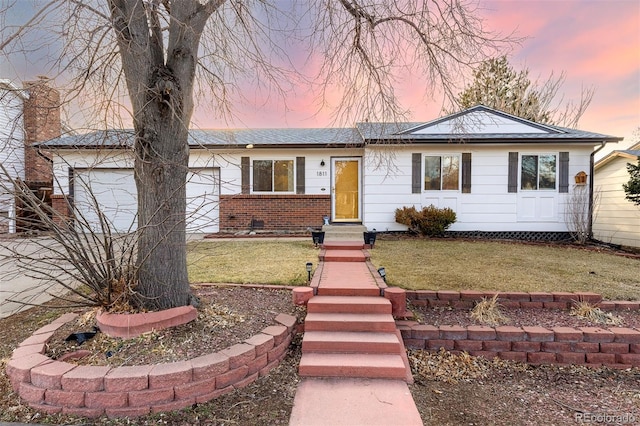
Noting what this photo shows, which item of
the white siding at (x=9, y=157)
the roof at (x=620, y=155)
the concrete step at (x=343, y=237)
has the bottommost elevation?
the concrete step at (x=343, y=237)

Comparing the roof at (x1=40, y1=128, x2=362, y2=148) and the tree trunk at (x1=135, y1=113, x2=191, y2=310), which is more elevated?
the roof at (x1=40, y1=128, x2=362, y2=148)

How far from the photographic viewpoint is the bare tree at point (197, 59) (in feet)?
9.95

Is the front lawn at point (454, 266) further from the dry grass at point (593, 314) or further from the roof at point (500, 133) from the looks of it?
the roof at point (500, 133)

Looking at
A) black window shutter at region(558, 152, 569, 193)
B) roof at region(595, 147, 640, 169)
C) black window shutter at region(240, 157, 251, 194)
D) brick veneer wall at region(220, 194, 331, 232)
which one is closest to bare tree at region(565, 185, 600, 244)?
black window shutter at region(558, 152, 569, 193)

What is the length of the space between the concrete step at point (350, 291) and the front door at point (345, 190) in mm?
7120

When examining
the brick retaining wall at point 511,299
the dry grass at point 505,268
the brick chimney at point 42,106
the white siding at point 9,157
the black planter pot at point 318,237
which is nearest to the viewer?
the white siding at point 9,157

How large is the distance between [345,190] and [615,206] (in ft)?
29.2

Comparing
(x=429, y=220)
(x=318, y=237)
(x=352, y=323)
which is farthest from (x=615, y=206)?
(x=352, y=323)

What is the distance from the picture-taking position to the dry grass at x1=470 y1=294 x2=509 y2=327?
376 cm

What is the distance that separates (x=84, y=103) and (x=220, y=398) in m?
3.61

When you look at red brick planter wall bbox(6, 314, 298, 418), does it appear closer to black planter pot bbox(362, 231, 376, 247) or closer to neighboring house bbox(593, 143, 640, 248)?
black planter pot bbox(362, 231, 376, 247)

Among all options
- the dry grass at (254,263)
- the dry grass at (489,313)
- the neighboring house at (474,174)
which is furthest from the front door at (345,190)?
the dry grass at (489,313)

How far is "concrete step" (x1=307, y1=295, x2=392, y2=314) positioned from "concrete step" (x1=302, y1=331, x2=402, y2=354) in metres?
0.38

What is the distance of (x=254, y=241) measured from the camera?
9.03 meters
